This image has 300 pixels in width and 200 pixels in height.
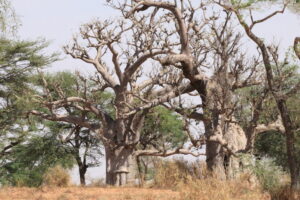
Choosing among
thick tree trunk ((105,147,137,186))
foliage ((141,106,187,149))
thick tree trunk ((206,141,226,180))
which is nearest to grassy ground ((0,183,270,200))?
thick tree trunk ((206,141,226,180))

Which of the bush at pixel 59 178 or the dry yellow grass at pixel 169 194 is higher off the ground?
the bush at pixel 59 178

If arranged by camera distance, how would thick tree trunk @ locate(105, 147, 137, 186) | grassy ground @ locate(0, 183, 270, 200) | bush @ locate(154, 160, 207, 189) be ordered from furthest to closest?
thick tree trunk @ locate(105, 147, 137, 186) → bush @ locate(154, 160, 207, 189) → grassy ground @ locate(0, 183, 270, 200)

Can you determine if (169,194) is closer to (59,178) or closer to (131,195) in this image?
(131,195)

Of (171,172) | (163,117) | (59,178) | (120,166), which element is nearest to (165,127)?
(163,117)

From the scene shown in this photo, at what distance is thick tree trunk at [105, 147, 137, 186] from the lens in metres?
18.7

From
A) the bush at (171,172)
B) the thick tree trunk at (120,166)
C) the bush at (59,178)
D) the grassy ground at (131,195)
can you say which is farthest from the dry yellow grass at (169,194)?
the thick tree trunk at (120,166)

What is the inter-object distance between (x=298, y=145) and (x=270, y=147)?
17.1 feet

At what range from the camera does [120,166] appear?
18734 millimetres

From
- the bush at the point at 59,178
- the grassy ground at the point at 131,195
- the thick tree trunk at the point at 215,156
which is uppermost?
the thick tree trunk at the point at 215,156

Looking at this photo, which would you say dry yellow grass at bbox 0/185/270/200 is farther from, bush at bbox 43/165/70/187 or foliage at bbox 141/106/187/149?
foliage at bbox 141/106/187/149

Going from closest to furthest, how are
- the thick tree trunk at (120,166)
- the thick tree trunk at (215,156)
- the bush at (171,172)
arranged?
the bush at (171,172)
the thick tree trunk at (215,156)
the thick tree trunk at (120,166)

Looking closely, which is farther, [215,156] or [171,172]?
[215,156]

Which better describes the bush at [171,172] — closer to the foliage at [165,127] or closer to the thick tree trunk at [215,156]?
the thick tree trunk at [215,156]

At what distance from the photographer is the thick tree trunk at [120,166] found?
18656 mm
